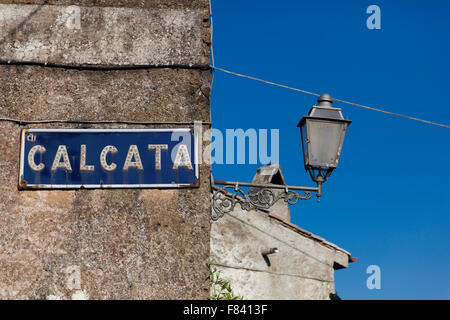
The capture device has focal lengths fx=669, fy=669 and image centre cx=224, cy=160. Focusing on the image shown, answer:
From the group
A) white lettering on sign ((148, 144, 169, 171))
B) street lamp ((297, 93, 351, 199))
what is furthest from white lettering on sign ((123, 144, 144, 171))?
street lamp ((297, 93, 351, 199))

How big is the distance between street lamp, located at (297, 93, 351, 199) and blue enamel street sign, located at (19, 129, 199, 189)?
0.98 m

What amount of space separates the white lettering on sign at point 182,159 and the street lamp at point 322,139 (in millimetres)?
1009

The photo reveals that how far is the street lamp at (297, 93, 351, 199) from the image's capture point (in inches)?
207

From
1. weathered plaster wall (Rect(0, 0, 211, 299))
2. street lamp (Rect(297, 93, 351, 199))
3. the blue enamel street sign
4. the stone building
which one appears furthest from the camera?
the stone building

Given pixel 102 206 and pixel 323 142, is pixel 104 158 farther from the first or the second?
pixel 323 142

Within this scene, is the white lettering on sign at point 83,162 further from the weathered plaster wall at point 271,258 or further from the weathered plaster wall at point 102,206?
the weathered plaster wall at point 271,258

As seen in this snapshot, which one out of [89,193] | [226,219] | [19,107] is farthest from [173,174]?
[226,219]

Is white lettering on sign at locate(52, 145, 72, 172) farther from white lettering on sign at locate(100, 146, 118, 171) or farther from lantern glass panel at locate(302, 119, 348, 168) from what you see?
lantern glass panel at locate(302, 119, 348, 168)

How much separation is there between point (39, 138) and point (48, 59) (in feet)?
2.08

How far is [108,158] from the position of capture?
482cm

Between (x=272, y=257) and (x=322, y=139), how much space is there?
765 centimetres
